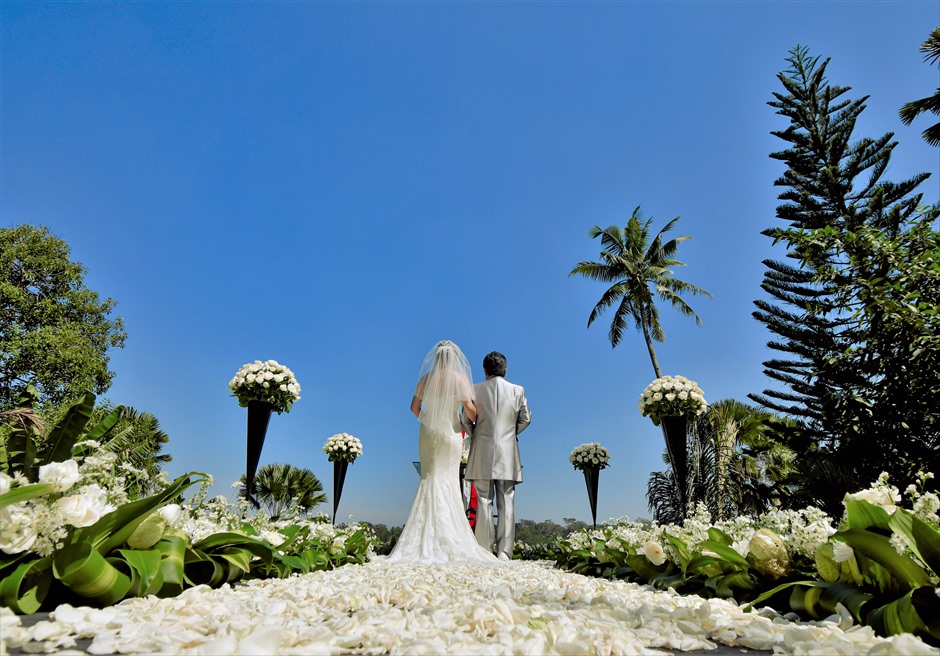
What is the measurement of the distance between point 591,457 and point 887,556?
24.2 feet

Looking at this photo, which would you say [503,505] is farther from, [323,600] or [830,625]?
[830,625]

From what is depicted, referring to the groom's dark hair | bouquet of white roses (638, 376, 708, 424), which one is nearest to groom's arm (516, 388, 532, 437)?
the groom's dark hair

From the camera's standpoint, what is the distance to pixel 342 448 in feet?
31.6

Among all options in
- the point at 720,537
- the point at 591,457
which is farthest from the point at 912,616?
the point at 591,457

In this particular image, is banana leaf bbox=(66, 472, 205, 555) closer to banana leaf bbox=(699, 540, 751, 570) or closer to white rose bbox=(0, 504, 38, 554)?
white rose bbox=(0, 504, 38, 554)

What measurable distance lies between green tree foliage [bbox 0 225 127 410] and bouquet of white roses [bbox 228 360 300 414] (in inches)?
443

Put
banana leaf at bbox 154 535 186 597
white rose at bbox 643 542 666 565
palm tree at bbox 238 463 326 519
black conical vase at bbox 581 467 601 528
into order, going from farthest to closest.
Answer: palm tree at bbox 238 463 326 519 < black conical vase at bbox 581 467 601 528 < white rose at bbox 643 542 666 565 < banana leaf at bbox 154 535 186 597

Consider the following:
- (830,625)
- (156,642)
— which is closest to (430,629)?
(156,642)

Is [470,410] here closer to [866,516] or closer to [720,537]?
[720,537]

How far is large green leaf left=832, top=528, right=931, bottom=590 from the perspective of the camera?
1.35m

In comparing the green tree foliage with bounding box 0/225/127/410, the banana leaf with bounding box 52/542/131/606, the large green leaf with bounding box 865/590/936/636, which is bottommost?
the large green leaf with bounding box 865/590/936/636

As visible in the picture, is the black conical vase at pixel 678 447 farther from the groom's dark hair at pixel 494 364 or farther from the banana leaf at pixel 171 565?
the banana leaf at pixel 171 565

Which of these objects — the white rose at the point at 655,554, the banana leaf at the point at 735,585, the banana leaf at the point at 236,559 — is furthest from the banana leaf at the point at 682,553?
the banana leaf at the point at 236,559

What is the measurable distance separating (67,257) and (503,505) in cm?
1806
